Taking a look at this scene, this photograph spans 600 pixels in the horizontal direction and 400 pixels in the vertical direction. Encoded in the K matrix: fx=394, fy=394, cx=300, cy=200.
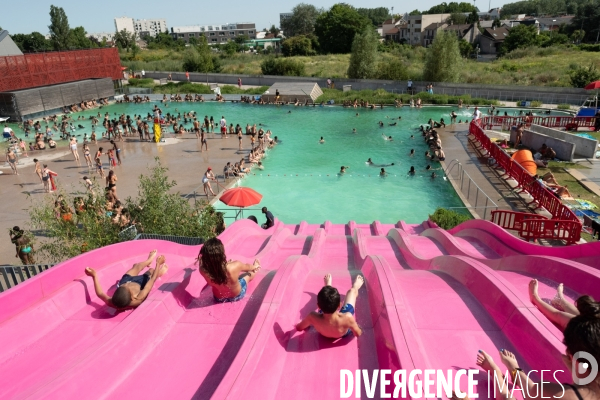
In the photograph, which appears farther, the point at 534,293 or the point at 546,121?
the point at 546,121

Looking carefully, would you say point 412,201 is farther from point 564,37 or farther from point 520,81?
point 564,37

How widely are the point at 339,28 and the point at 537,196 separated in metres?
73.4

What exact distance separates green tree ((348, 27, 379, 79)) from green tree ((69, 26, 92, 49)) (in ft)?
213

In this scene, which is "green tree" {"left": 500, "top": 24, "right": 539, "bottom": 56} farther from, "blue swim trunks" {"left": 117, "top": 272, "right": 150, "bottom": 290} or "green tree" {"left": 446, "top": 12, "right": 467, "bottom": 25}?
"blue swim trunks" {"left": 117, "top": 272, "right": 150, "bottom": 290}

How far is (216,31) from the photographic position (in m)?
181

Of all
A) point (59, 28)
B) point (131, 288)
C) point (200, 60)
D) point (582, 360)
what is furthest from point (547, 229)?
point (59, 28)

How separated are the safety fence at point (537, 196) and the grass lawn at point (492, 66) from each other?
24.8 meters

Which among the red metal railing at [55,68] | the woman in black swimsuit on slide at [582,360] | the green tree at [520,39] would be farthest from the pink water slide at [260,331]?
the green tree at [520,39]

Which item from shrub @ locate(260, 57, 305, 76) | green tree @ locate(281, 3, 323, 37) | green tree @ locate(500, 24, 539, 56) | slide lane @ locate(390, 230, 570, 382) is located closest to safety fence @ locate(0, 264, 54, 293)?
slide lane @ locate(390, 230, 570, 382)

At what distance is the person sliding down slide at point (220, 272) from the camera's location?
4371mm

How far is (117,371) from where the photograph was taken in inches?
142

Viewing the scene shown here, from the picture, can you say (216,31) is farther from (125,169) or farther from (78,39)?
(125,169)

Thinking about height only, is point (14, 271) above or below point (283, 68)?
below

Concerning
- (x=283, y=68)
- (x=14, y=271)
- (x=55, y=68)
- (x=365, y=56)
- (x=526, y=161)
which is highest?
(x=55, y=68)
